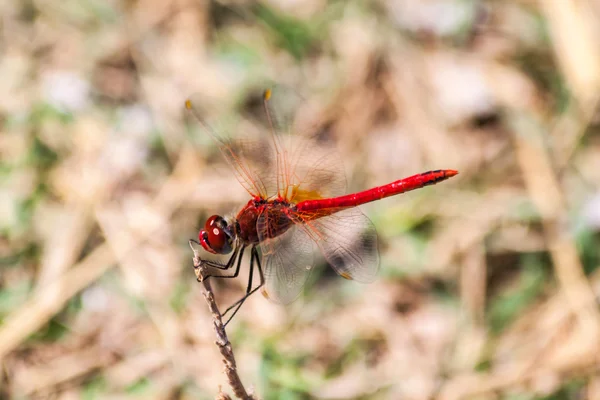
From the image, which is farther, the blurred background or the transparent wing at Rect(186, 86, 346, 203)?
the blurred background

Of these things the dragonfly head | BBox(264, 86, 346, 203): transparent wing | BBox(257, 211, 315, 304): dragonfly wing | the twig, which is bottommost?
the twig

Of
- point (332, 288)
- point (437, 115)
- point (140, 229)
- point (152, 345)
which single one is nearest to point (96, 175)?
point (140, 229)

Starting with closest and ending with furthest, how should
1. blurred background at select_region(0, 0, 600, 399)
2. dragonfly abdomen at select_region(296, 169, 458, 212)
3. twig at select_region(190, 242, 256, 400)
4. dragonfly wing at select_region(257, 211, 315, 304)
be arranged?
twig at select_region(190, 242, 256, 400), dragonfly wing at select_region(257, 211, 315, 304), dragonfly abdomen at select_region(296, 169, 458, 212), blurred background at select_region(0, 0, 600, 399)

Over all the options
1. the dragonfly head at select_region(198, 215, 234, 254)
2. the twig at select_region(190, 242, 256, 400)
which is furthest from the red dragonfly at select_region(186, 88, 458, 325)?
the twig at select_region(190, 242, 256, 400)

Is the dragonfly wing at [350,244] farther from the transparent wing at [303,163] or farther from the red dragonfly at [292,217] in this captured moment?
the transparent wing at [303,163]

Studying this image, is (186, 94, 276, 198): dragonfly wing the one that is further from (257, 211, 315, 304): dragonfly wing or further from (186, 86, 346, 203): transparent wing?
(257, 211, 315, 304): dragonfly wing

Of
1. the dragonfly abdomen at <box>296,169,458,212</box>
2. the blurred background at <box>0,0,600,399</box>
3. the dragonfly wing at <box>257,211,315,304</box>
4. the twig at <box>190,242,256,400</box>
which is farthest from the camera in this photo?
the blurred background at <box>0,0,600,399</box>

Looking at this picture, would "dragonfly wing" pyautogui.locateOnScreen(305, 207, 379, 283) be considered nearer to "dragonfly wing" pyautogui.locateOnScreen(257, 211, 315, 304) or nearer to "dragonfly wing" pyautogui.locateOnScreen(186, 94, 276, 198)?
"dragonfly wing" pyautogui.locateOnScreen(257, 211, 315, 304)

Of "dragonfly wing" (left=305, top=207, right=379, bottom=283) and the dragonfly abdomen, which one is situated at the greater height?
the dragonfly abdomen
